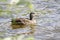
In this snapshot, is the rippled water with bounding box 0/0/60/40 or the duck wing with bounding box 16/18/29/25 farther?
the duck wing with bounding box 16/18/29/25

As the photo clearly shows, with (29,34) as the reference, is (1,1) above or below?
above

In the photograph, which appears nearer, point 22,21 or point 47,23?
point 22,21

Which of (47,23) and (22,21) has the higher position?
(22,21)

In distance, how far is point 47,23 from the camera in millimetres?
7012

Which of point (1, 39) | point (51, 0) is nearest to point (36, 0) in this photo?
point (51, 0)

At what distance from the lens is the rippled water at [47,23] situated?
586 centimetres

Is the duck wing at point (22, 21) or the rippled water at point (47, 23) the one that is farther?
the duck wing at point (22, 21)

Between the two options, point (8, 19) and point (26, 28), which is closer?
point (26, 28)

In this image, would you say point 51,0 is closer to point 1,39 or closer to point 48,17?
point 48,17

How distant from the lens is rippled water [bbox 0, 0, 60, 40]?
5863 millimetres

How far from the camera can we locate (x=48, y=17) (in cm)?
766

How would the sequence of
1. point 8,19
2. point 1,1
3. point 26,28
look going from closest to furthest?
point 26,28 → point 8,19 → point 1,1

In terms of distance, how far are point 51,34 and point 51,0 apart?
453cm

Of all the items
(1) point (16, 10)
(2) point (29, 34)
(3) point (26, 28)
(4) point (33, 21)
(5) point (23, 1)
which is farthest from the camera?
(1) point (16, 10)
